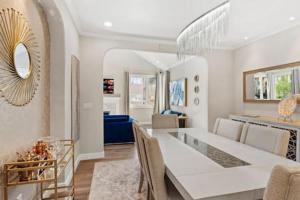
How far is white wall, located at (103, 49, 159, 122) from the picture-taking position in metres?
8.02

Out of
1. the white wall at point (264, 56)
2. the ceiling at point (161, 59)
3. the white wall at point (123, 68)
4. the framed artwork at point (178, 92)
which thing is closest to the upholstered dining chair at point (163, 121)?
the white wall at point (264, 56)

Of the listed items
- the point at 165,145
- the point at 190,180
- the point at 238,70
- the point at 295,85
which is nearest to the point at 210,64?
the point at 238,70

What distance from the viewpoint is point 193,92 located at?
19.7ft

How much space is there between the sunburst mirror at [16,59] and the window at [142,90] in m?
6.57

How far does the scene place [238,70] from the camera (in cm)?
468

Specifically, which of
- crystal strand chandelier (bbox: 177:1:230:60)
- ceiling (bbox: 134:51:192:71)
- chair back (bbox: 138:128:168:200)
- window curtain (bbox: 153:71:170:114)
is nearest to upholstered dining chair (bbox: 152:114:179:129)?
crystal strand chandelier (bbox: 177:1:230:60)

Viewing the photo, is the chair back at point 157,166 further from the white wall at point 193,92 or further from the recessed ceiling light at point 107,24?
the white wall at point 193,92

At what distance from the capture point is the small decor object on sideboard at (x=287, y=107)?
124 inches

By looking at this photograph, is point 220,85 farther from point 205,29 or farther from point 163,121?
point 205,29

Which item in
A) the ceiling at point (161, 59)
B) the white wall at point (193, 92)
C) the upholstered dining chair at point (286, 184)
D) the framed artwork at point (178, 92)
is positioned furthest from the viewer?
the ceiling at point (161, 59)

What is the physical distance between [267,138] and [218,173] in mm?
1026

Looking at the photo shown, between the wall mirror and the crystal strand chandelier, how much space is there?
1997 mm

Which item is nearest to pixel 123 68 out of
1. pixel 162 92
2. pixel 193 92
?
pixel 162 92

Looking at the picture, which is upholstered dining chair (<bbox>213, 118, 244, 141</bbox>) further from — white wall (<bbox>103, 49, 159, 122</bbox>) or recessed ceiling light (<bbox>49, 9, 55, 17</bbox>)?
white wall (<bbox>103, 49, 159, 122</bbox>)
